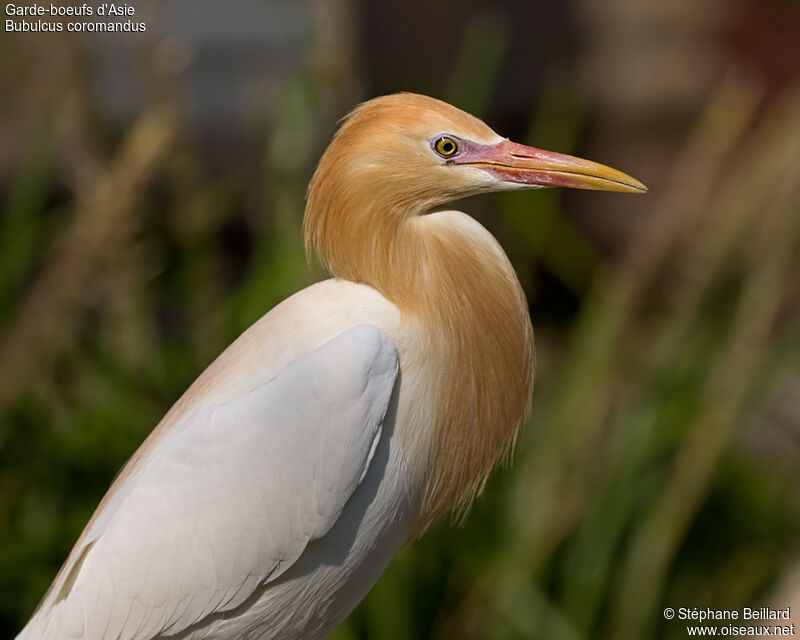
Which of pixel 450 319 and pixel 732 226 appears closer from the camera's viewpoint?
pixel 450 319

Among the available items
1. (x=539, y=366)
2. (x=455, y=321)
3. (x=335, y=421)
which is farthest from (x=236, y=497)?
(x=539, y=366)

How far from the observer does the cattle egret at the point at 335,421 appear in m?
1.25

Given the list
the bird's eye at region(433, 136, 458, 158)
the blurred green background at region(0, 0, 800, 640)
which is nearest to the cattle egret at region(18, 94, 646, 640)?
the bird's eye at region(433, 136, 458, 158)

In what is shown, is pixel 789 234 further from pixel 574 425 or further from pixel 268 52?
pixel 268 52

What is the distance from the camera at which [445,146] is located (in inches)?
50.2

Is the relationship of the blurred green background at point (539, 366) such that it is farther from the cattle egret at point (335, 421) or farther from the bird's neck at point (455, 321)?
the cattle egret at point (335, 421)

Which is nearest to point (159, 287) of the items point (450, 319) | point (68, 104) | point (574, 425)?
point (68, 104)

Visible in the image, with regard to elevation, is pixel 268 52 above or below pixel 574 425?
above

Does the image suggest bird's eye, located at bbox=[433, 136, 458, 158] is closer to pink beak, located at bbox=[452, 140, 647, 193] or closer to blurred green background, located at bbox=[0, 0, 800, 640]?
pink beak, located at bbox=[452, 140, 647, 193]

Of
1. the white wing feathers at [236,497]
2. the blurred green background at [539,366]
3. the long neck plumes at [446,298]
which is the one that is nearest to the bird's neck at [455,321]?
the long neck plumes at [446,298]

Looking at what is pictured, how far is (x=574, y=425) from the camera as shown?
7.33ft

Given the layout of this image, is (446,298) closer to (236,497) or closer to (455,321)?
(455,321)

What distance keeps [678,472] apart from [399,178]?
118 centimetres

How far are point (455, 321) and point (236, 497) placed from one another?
0.36m
